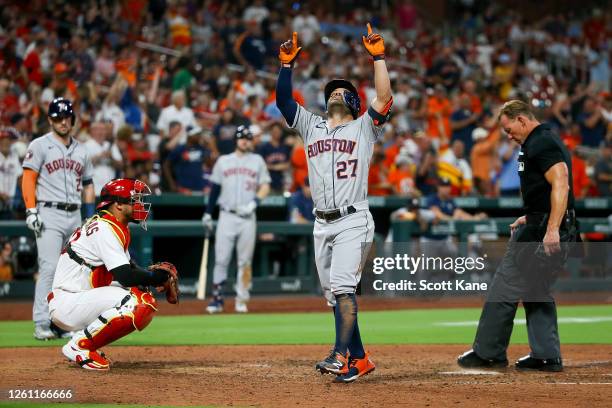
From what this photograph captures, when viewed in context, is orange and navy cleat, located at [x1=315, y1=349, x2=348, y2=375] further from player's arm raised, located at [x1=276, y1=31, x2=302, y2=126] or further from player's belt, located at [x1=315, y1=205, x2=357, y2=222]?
player's arm raised, located at [x1=276, y1=31, x2=302, y2=126]

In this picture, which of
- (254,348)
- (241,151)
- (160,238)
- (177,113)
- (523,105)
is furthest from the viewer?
(177,113)

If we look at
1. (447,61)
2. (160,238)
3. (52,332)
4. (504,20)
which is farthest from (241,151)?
(504,20)

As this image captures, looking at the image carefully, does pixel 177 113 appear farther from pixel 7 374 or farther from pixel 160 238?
pixel 7 374

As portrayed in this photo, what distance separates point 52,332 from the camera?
9.94 m

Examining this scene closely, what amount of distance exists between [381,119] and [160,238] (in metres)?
9.07

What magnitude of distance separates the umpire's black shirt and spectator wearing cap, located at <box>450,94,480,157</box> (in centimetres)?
1200

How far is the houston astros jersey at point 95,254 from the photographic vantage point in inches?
284

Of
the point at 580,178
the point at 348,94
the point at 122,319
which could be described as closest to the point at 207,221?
the point at 122,319

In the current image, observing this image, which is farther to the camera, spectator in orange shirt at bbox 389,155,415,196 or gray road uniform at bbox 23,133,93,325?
spectator in orange shirt at bbox 389,155,415,196

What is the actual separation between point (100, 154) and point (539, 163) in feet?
27.5

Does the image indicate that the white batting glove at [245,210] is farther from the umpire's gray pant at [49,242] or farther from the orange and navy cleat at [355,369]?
the orange and navy cleat at [355,369]

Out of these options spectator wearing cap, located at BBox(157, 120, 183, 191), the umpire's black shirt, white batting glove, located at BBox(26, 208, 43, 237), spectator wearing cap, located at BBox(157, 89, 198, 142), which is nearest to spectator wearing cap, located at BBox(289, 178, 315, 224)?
spectator wearing cap, located at BBox(157, 120, 183, 191)

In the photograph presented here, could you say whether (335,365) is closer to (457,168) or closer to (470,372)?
(470,372)

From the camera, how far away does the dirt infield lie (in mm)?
6242
